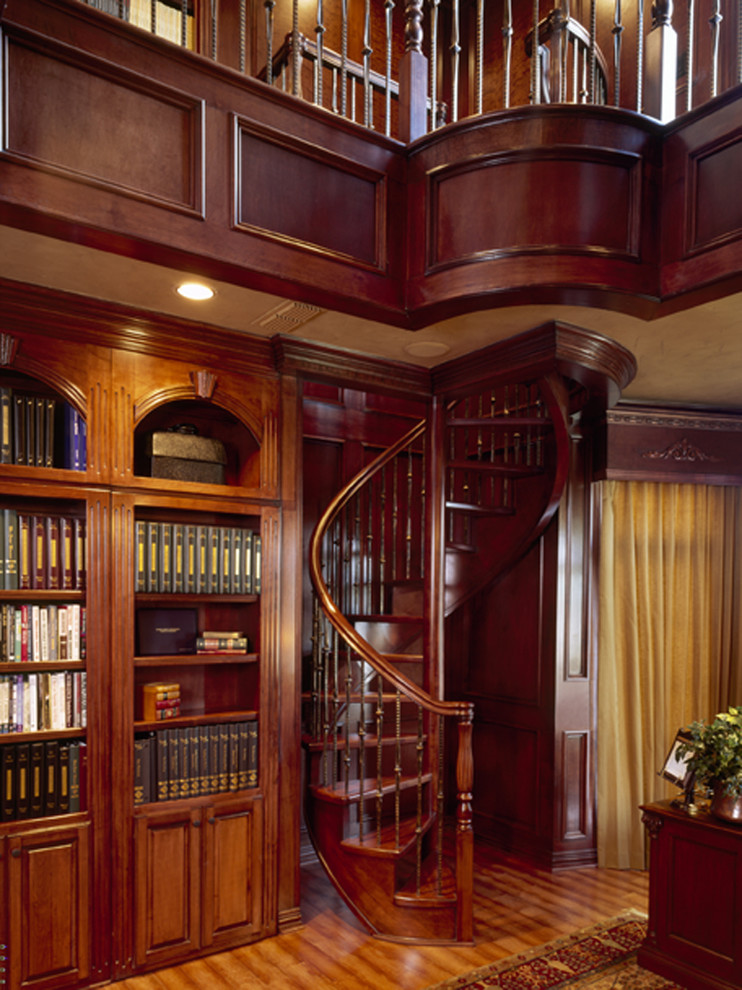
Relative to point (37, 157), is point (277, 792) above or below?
below

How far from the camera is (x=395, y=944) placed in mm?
3416

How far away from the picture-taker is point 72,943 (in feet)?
9.78

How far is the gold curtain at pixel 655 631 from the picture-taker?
181 inches

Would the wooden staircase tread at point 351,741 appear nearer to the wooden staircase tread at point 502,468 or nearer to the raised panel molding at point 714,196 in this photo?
the wooden staircase tread at point 502,468

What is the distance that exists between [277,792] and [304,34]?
420 centimetres

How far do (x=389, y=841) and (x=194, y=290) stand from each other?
2.63 m

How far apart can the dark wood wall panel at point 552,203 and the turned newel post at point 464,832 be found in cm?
195

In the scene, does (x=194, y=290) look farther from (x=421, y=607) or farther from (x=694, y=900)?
(x=694, y=900)

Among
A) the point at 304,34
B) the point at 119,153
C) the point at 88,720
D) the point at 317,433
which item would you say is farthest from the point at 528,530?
the point at 304,34

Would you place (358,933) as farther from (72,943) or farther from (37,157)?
(37,157)

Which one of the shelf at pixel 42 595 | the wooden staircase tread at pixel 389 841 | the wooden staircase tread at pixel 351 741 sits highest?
the shelf at pixel 42 595

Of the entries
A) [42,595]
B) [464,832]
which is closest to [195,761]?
[42,595]

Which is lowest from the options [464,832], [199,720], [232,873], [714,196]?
[232,873]

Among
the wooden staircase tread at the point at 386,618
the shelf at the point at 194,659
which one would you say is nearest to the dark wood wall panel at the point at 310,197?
the shelf at the point at 194,659
